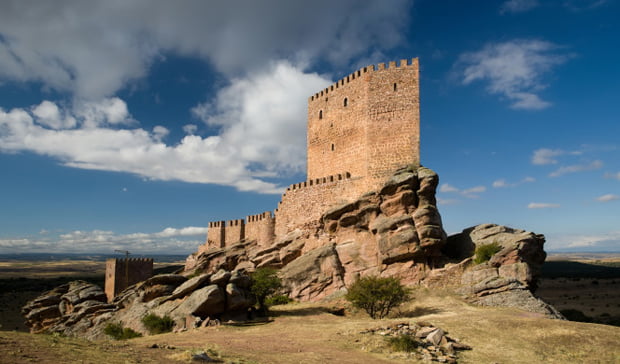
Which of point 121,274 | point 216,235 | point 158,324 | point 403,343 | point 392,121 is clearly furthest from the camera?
point 216,235

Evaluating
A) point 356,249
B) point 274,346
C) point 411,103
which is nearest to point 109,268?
point 356,249

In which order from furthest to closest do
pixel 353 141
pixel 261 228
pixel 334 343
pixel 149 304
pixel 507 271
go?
1. pixel 261 228
2. pixel 353 141
3. pixel 149 304
4. pixel 507 271
5. pixel 334 343

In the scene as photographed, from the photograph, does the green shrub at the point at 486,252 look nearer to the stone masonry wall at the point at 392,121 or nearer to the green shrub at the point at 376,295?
the green shrub at the point at 376,295

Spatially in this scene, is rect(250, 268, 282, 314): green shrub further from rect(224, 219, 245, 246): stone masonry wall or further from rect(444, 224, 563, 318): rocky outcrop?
rect(224, 219, 245, 246): stone masonry wall

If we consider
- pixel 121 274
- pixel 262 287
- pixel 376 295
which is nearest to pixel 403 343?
pixel 376 295

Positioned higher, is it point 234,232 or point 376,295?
point 234,232

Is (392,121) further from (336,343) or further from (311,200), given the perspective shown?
(336,343)

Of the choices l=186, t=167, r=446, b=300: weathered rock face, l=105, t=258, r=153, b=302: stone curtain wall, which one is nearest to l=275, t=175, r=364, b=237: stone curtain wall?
l=186, t=167, r=446, b=300: weathered rock face

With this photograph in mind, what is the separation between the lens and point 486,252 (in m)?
25.1

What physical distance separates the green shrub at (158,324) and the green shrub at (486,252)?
62.5 ft

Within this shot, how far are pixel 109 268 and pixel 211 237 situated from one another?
10216 mm

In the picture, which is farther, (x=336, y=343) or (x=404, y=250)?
(x=404, y=250)

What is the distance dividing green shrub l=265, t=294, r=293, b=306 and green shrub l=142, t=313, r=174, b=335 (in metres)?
7.62

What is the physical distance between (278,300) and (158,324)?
883 centimetres
